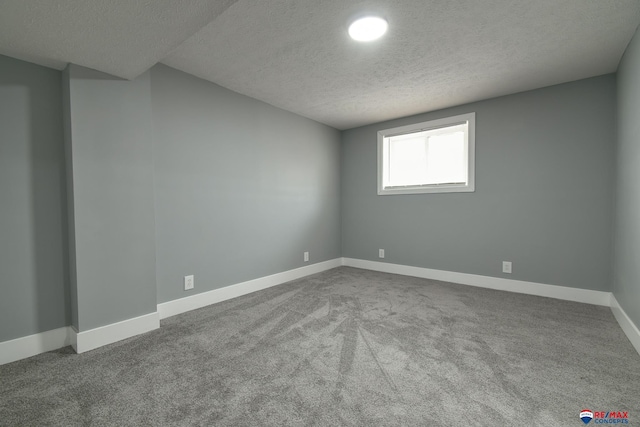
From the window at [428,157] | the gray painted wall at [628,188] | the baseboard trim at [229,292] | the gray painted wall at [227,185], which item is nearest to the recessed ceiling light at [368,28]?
the gray painted wall at [227,185]

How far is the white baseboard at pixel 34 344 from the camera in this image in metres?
1.83

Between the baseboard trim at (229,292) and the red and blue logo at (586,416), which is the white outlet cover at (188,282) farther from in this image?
the red and blue logo at (586,416)

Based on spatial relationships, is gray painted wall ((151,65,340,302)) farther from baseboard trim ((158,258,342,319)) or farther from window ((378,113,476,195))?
window ((378,113,476,195))

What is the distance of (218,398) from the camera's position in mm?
1467

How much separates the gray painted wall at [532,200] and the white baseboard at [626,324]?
0.39 m

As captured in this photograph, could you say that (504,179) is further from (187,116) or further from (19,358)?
(19,358)

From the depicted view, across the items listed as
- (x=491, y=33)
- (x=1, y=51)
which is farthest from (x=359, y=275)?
(x=1, y=51)

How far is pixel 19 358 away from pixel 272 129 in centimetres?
307

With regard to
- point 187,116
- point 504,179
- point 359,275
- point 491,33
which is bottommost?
point 359,275

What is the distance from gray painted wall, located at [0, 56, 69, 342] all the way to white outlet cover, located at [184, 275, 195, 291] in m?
0.87

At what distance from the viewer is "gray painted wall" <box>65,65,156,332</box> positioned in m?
1.98

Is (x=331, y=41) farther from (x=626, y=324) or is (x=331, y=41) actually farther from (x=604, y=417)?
(x=626, y=324)

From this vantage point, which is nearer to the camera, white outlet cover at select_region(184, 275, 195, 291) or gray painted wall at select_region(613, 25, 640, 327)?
gray painted wall at select_region(613, 25, 640, 327)

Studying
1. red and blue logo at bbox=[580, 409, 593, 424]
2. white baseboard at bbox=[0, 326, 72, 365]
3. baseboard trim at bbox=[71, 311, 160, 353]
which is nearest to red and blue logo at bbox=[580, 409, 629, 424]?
red and blue logo at bbox=[580, 409, 593, 424]
